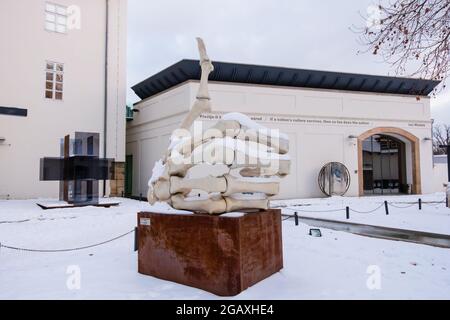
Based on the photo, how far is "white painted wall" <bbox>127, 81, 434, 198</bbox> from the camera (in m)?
17.9

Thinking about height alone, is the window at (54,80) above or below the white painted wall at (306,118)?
above

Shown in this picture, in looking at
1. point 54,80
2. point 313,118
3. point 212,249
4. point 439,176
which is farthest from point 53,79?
point 439,176

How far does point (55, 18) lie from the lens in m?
18.0

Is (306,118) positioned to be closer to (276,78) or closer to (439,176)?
(276,78)

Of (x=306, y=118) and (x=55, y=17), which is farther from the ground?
(x=55, y=17)

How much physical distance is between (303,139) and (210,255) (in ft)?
49.5

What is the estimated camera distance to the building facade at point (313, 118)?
59.1 feet

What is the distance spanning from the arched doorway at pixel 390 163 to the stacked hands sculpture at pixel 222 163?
56.4 ft

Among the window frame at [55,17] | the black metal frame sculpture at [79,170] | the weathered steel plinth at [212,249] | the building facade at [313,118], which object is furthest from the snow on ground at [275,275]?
the window frame at [55,17]

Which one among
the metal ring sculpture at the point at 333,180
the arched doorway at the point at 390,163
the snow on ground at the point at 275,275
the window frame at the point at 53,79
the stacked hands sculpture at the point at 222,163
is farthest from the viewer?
the arched doorway at the point at 390,163

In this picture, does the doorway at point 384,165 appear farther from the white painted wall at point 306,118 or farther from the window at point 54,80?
the window at point 54,80

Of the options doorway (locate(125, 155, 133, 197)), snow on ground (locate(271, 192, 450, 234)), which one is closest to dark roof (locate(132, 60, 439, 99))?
doorway (locate(125, 155, 133, 197))

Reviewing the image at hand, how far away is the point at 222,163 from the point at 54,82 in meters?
16.1
